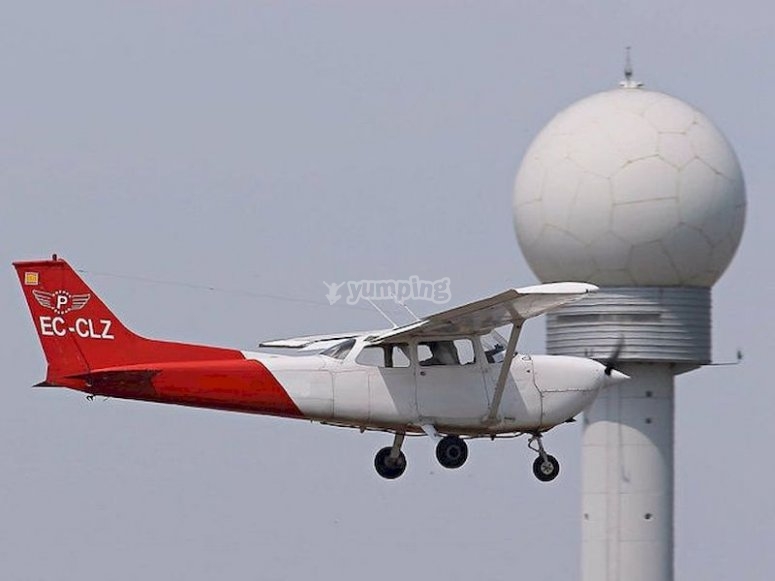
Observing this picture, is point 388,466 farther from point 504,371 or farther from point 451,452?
point 504,371

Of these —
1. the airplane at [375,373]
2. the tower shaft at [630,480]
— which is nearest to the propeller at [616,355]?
the tower shaft at [630,480]

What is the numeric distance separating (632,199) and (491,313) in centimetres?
1797

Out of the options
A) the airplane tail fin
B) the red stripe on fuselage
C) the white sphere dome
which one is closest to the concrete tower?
the white sphere dome

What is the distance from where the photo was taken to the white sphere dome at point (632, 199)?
217 feet

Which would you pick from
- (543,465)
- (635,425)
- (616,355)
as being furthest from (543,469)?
(635,425)

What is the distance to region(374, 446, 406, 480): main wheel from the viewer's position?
50.4 meters

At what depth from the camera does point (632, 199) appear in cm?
6612

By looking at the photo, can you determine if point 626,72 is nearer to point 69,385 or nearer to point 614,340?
point 614,340

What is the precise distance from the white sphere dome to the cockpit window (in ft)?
57.5

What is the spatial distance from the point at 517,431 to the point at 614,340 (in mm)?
17254

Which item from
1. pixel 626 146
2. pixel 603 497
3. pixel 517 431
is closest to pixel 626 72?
pixel 626 146

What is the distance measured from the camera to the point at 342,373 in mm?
49219

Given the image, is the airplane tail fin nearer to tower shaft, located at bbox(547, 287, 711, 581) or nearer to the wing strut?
the wing strut

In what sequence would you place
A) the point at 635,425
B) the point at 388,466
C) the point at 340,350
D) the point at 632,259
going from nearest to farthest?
the point at 340,350
the point at 388,466
the point at 632,259
the point at 635,425
